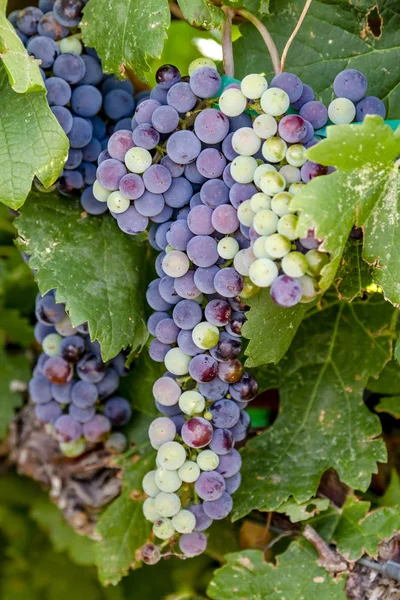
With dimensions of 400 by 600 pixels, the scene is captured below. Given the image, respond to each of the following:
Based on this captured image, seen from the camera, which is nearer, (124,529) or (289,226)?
(289,226)

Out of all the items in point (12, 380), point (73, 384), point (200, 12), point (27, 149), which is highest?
point (200, 12)

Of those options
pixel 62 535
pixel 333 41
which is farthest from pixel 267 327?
pixel 62 535

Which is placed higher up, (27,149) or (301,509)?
(27,149)

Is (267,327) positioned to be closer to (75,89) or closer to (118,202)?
(118,202)

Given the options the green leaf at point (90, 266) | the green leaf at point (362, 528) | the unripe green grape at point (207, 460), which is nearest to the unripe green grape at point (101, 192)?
the green leaf at point (90, 266)

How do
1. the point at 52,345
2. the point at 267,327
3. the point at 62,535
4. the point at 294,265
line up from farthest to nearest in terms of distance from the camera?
the point at 62,535, the point at 52,345, the point at 267,327, the point at 294,265
